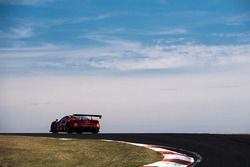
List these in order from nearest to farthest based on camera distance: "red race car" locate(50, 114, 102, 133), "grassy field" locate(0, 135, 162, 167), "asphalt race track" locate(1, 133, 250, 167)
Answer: "asphalt race track" locate(1, 133, 250, 167) < "grassy field" locate(0, 135, 162, 167) < "red race car" locate(50, 114, 102, 133)

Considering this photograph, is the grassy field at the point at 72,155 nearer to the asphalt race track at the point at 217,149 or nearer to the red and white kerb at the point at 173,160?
the red and white kerb at the point at 173,160

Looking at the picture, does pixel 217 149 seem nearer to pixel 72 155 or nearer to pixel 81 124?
pixel 72 155

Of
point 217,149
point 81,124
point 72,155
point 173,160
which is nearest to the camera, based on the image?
point 173,160

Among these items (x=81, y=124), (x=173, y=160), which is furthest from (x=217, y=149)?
(x=81, y=124)

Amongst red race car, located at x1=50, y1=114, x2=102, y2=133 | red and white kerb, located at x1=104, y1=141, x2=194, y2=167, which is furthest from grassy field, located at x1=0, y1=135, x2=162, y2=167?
red race car, located at x1=50, y1=114, x2=102, y2=133

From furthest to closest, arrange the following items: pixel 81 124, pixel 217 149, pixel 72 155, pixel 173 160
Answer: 1. pixel 81 124
2. pixel 217 149
3. pixel 72 155
4. pixel 173 160

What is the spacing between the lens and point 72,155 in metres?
12.2

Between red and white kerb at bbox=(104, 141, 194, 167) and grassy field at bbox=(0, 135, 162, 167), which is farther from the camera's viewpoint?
grassy field at bbox=(0, 135, 162, 167)

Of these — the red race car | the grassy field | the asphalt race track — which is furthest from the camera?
the red race car

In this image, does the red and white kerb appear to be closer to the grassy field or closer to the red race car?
the grassy field

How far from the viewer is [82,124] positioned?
2483 centimetres

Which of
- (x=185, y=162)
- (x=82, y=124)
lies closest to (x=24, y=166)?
(x=185, y=162)

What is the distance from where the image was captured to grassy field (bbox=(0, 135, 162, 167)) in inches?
432

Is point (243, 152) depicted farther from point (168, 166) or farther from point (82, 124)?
point (82, 124)
